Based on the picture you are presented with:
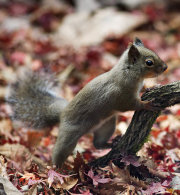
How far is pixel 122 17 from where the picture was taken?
24.9 feet

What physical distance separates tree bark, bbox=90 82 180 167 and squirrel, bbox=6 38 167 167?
7 centimetres

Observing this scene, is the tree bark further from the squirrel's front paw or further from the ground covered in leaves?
the ground covered in leaves

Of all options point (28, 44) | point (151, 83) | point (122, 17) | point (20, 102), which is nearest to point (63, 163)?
point (20, 102)

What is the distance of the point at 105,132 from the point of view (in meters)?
3.38

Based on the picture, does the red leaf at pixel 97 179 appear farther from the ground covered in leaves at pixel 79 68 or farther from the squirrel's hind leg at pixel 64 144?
the squirrel's hind leg at pixel 64 144

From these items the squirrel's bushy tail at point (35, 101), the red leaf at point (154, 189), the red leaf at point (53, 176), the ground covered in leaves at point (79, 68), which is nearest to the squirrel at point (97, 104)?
the squirrel's bushy tail at point (35, 101)

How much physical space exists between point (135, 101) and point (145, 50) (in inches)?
19.1

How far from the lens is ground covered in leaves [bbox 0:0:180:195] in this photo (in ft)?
8.66

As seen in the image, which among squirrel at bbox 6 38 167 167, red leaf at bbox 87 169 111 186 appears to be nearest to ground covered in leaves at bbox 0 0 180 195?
red leaf at bbox 87 169 111 186

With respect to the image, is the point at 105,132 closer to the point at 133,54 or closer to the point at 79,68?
the point at 133,54

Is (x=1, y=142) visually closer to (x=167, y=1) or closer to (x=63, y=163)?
(x=63, y=163)

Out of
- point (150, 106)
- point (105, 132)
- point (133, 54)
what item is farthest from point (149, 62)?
point (105, 132)

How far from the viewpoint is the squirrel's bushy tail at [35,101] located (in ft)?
11.3

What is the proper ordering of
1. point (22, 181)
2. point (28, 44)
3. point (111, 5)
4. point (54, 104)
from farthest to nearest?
point (111, 5), point (28, 44), point (54, 104), point (22, 181)
